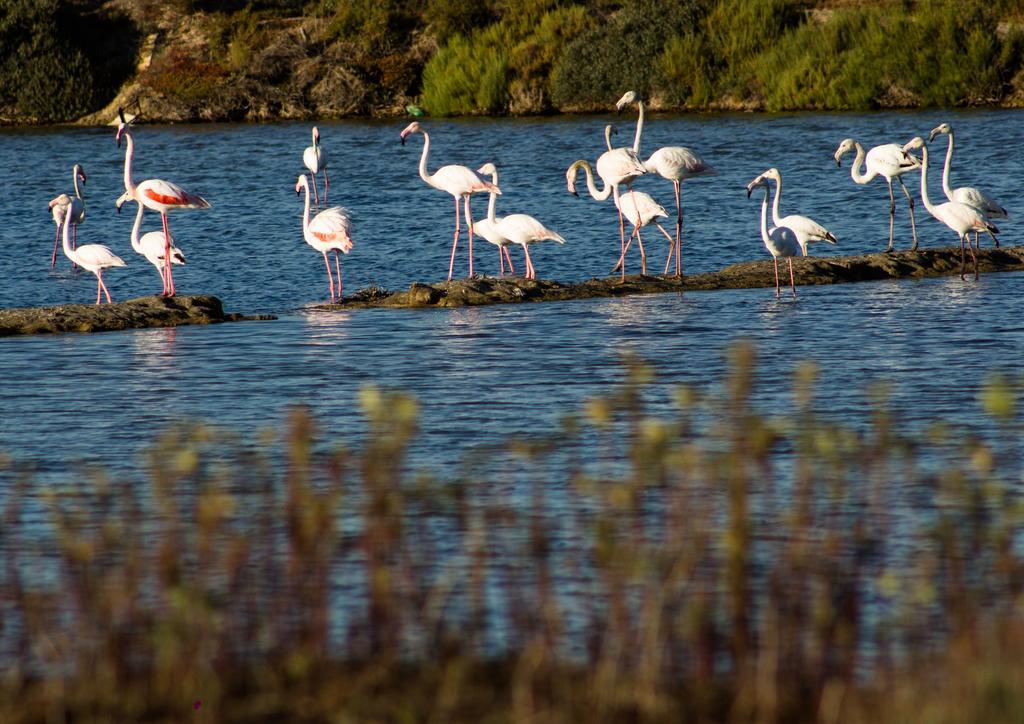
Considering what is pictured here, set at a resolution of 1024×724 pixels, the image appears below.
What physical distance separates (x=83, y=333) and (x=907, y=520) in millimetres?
8630

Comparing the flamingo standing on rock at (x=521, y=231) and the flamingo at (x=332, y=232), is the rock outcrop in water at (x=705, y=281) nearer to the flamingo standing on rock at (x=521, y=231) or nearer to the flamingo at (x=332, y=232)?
the flamingo standing on rock at (x=521, y=231)

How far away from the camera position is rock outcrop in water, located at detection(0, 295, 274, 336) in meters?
13.3

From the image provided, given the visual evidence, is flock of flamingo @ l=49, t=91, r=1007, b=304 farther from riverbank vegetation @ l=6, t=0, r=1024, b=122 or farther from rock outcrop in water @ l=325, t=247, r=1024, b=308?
riverbank vegetation @ l=6, t=0, r=1024, b=122

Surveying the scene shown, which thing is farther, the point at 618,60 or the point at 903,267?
the point at 618,60

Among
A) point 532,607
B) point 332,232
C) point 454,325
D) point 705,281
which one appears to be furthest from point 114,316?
point 532,607

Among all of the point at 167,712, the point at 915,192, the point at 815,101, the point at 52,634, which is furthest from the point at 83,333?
the point at 815,101

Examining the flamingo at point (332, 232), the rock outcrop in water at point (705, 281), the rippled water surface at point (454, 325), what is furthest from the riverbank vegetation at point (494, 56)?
the flamingo at point (332, 232)

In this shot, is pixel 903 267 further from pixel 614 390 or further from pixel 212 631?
pixel 212 631

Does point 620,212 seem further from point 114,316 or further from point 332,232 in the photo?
point 114,316

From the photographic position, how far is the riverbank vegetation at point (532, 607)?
409 cm

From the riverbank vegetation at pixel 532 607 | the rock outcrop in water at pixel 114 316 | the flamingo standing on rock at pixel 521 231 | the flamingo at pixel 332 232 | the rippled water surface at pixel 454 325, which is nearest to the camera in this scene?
the riverbank vegetation at pixel 532 607

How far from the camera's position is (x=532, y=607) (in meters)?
5.43

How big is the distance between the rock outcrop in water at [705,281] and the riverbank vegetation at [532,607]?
7988 millimetres

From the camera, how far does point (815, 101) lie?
39438 millimetres
